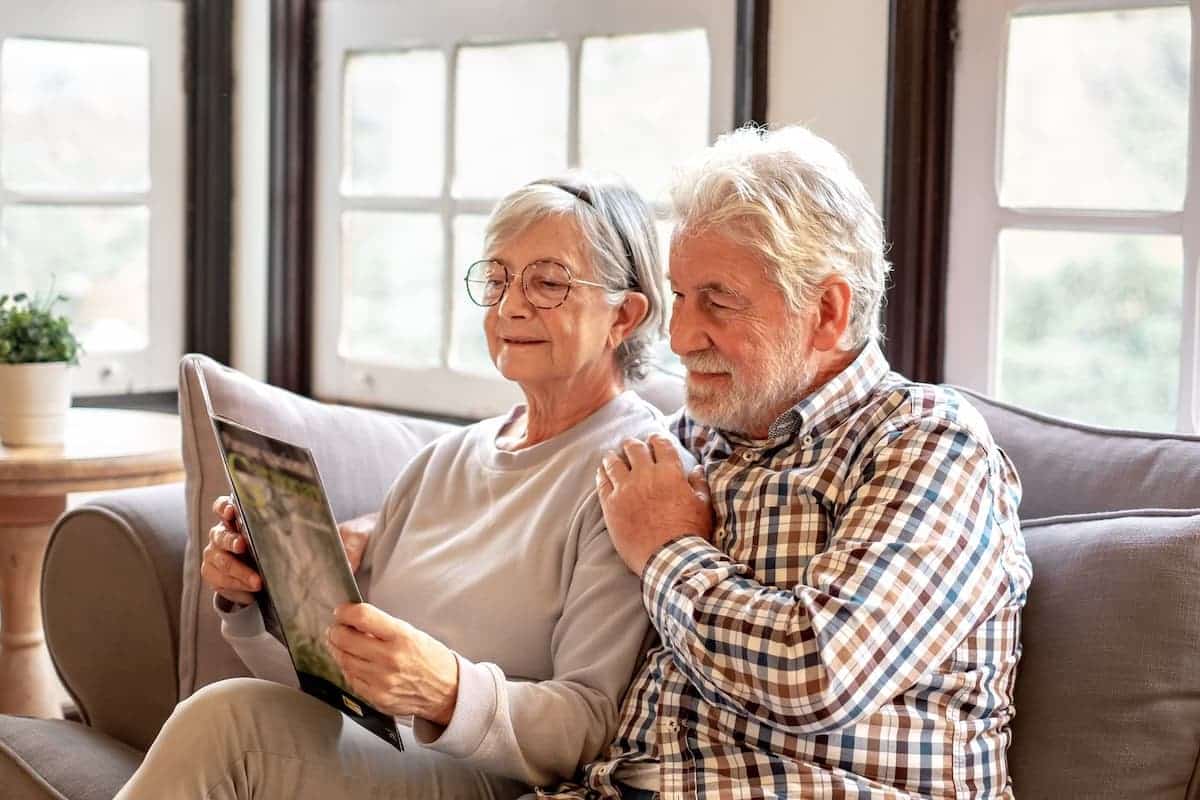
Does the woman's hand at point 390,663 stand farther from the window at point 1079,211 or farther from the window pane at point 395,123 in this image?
the window pane at point 395,123

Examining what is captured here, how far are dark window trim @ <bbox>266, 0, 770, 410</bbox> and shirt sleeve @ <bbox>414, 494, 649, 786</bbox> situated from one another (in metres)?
1.82

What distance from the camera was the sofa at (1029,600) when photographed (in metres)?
1.47

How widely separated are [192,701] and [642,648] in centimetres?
50

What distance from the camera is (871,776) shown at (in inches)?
57.6

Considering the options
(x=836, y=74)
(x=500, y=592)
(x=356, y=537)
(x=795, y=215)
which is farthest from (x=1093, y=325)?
(x=356, y=537)

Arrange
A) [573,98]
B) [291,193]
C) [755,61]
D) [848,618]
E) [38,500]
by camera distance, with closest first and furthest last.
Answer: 1. [848,618]
2. [755,61]
3. [38,500]
4. [573,98]
5. [291,193]

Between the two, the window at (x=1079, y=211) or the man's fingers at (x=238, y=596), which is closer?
the man's fingers at (x=238, y=596)

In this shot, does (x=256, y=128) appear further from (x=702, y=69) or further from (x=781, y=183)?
(x=781, y=183)

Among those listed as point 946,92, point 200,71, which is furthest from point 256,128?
point 946,92

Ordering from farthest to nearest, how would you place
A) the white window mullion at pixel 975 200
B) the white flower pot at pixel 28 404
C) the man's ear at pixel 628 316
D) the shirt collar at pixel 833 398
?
the white flower pot at pixel 28 404 < the white window mullion at pixel 975 200 < the man's ear at pixel 628 316 < the shirt collar at pixel 833 398

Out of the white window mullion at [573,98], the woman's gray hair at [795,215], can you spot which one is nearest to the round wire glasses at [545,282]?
the woman's gray hair at [795,215]

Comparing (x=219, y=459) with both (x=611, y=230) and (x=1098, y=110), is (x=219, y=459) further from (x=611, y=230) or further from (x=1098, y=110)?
(x=1098, y=110)

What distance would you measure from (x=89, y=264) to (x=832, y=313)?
2136mm

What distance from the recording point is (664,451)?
1706 mm
